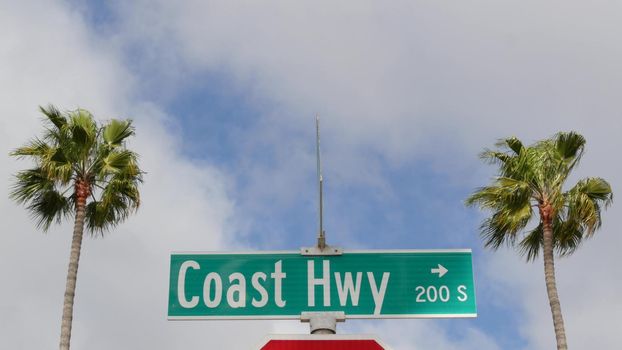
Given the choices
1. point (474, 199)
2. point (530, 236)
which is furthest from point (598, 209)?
point (474, 199)

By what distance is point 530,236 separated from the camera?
19.7 metres

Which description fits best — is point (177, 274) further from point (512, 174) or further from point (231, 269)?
point (512, 174)

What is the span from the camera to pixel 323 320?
16.9 feet

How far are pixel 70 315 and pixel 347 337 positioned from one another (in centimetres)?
1541

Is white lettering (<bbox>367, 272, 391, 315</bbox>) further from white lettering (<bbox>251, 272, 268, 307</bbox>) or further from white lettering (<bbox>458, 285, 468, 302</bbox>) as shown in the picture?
white lettering (<bbox>251, 272, 268, 307</bbox>)

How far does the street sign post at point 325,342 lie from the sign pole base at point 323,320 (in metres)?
0.96

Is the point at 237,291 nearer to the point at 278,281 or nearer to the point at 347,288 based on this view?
the point at 278,281

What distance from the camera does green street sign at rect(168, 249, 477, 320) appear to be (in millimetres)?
5285

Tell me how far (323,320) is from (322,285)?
0.83 feet

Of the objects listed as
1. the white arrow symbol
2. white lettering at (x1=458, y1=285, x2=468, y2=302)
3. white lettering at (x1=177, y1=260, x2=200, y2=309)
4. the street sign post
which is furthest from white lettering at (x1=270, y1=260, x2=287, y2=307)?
the street sign post

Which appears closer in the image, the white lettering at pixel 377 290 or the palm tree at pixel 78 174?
the white lettering at pixel 377 290

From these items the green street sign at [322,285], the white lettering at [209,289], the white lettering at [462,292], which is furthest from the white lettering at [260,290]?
the white lettering at [462,292]

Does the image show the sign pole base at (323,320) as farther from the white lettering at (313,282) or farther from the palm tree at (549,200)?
the palm tree at (549,200)

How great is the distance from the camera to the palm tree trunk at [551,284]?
18.7 m
